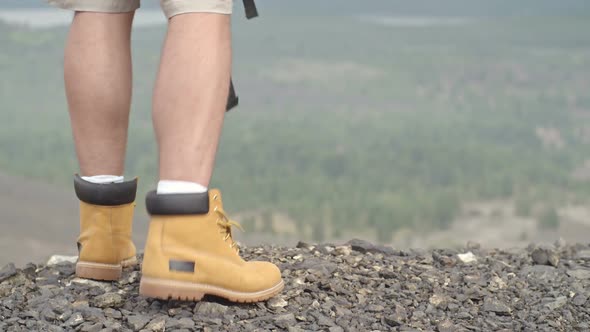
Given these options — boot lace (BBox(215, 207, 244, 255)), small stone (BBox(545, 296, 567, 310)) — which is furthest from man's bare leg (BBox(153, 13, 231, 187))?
small stone (BBox(545, 296, 567, 310))

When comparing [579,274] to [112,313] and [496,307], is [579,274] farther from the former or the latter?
[112,313]

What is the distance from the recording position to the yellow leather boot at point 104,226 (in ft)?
7.90

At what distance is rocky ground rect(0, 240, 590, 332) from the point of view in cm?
224

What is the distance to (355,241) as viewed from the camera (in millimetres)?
3172

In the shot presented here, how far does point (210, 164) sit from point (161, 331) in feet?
1.44

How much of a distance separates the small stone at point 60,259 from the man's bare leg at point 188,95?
1109 millimetres

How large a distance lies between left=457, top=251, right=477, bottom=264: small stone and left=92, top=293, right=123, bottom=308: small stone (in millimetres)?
1367

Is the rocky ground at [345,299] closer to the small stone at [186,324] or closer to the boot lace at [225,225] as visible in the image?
the small stone at [186,324]

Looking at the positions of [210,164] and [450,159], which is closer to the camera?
[210,164]

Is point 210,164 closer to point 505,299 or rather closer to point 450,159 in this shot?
point 505,299

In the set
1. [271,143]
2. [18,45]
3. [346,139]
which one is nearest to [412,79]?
[346,139]

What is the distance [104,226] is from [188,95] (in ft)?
1.96

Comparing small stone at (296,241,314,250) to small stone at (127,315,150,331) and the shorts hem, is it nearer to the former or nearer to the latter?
small stone at (127,315,150,331)

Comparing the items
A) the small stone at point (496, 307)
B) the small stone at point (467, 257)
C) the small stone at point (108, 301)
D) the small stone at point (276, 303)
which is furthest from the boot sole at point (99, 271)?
the small stone at point (467, 257)
